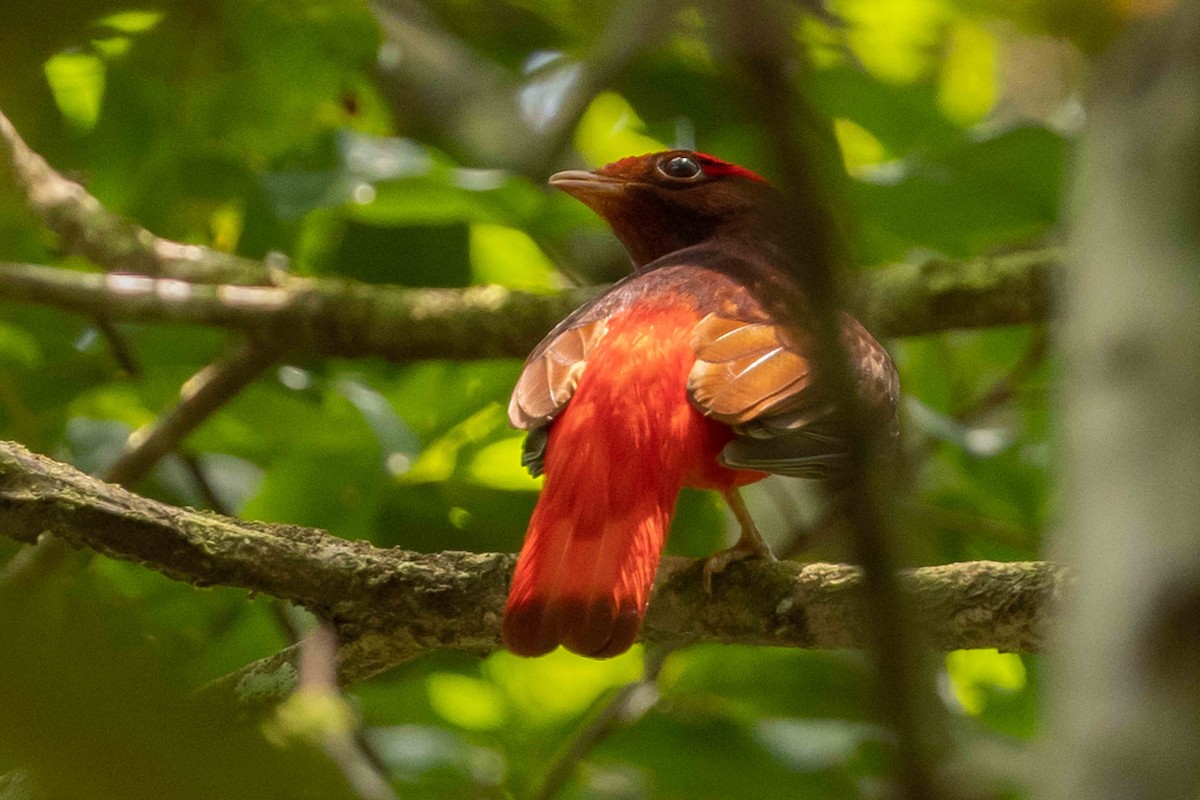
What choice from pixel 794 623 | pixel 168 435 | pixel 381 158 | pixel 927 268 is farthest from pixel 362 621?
pixel 927 268

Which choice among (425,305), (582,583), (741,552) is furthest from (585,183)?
(582,583)

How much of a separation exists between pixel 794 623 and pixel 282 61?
2449 millimetres

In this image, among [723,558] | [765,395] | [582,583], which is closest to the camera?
[582,583]

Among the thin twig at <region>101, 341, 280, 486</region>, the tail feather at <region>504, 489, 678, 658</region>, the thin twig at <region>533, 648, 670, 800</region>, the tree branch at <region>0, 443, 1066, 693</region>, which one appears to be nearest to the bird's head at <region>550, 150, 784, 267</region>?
the thin twig at <region>101, 341, 280, 486</region>

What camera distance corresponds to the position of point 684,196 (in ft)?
14.7

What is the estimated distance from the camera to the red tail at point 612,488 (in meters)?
2.47

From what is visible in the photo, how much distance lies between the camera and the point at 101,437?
14.1 ft

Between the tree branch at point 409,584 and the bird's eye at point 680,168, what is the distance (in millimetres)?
1886

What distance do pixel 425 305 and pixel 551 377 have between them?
146 centimetres

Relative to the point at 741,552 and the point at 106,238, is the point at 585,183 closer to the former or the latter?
the point at 106,238

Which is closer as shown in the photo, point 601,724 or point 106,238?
point 601,724

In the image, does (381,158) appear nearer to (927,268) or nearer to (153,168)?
(153,168)

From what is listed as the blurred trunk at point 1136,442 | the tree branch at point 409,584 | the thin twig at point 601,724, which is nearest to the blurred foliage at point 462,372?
the thin twig at point 601,724

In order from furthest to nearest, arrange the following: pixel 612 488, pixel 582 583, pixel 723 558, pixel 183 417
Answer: pixel 183 417 → pixel 723 558 → pixel 612 488 → pixel 582 583
